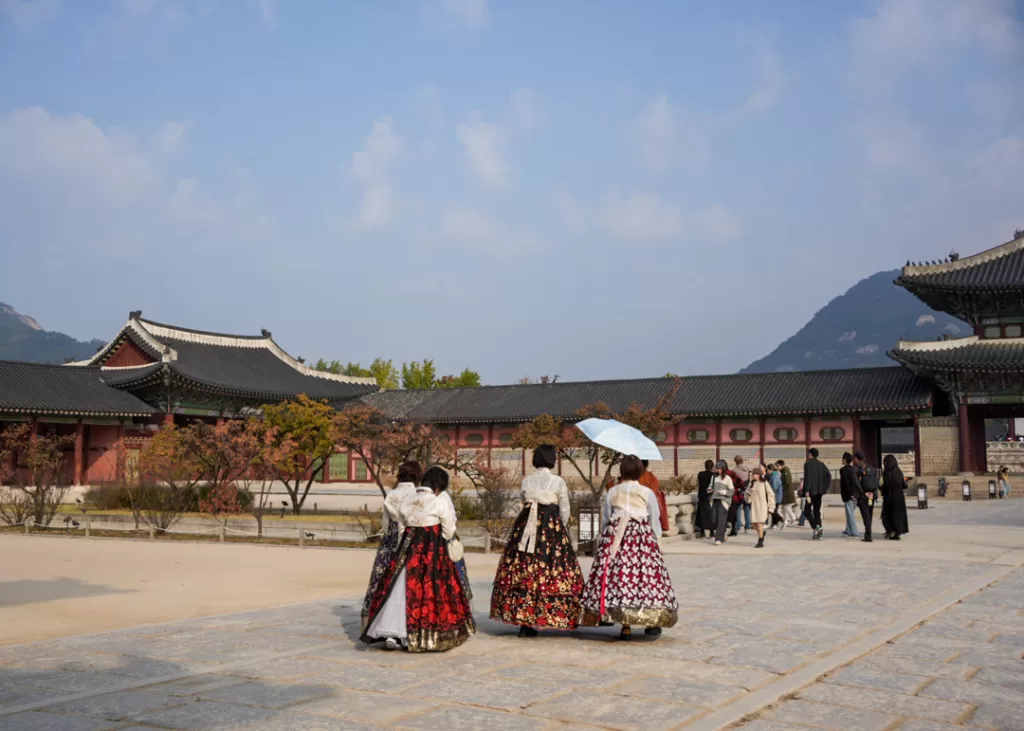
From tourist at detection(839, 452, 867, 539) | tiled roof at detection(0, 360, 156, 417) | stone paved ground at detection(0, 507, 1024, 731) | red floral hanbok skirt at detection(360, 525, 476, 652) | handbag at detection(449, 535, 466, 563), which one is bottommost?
stone paved ground at detection(0, 507, 1024, 731)

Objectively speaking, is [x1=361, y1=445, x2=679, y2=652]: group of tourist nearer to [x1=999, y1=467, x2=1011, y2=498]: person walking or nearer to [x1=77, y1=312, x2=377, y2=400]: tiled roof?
[x1=999, y1=467, x2=1011, y2=498]: person walking

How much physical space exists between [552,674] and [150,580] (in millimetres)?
7886

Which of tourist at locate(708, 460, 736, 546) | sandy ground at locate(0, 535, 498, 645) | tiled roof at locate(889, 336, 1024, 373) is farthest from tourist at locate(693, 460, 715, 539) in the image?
tiled roof at locate(889, 336, 1024, 373)

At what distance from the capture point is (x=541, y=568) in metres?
7.69

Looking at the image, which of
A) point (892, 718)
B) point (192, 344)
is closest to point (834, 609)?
point (892, 718)

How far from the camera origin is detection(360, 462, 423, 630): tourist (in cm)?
757

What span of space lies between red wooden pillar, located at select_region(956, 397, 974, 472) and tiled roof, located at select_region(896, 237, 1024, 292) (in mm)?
4534

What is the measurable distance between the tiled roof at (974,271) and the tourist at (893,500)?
22.7 m

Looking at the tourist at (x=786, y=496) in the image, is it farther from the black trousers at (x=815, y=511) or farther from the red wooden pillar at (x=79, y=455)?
the red wooden pillar at (x=79, y=455)

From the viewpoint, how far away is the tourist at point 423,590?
712 cm

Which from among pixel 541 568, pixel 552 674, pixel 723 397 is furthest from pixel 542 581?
pixel 723 397

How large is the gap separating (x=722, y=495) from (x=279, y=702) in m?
12.4

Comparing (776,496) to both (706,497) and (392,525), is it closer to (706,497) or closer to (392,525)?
(706,497)

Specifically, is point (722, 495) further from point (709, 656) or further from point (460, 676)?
point (460, 676)
